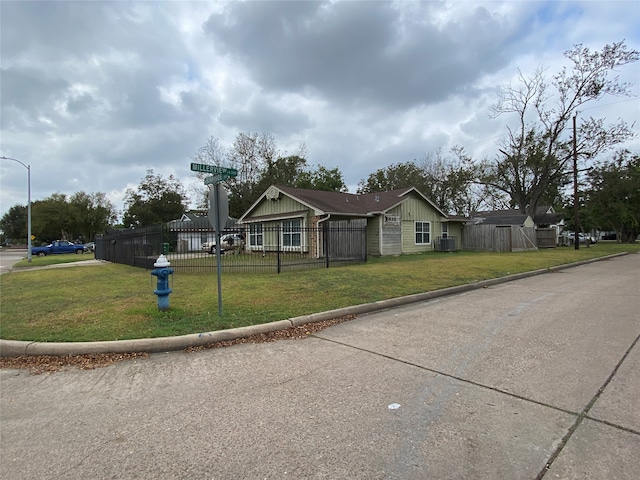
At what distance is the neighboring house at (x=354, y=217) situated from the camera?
20516 millimetres

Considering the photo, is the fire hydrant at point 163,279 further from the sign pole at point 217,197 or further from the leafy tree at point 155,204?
the leafy tree at point 155,204

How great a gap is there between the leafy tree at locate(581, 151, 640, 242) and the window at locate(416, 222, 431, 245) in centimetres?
2571

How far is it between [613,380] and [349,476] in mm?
3235

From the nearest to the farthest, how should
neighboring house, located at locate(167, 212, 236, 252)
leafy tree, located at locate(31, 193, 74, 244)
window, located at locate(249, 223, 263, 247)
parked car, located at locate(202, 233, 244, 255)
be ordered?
1. neighboring house, located at locate(167, 212, 236, 252)
2. window, located at locate(249, 223, 263, 247)
3. parked car, located at locate(202, 233, 244, 255)
4. leafy tree, located at locate(31, 193, 74, 244)

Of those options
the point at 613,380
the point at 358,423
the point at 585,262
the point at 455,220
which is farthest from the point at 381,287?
the point at 455,220

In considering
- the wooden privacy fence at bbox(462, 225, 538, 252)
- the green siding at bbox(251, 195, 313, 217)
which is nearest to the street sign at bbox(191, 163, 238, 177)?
the green siding at bbox(251, 195, 313, 217)

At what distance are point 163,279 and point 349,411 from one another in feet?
15.4

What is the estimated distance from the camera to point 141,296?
29.0 ft

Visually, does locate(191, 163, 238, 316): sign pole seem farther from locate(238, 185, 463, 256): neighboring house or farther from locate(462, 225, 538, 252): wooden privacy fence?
locate(462, 225, 538, 252): wooden privacy fence

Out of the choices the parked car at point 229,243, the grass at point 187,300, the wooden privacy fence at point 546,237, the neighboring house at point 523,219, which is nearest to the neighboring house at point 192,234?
the parked car at point 229,243

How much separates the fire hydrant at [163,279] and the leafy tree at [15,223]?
10711cm

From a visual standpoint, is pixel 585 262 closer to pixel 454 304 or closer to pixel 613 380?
pixel 454 304

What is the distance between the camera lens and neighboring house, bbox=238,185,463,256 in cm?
2052

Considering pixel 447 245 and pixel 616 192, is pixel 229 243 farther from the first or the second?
pixel 616 192
